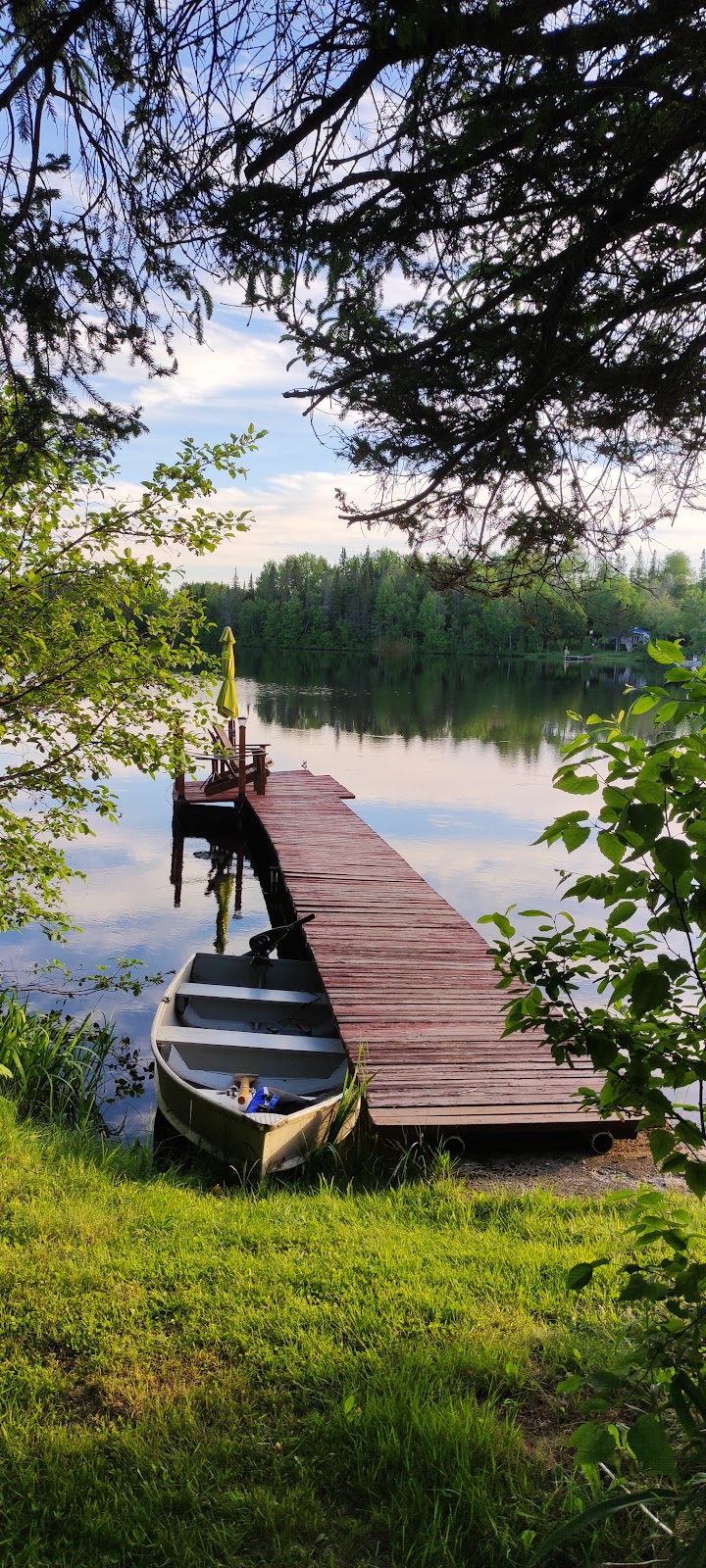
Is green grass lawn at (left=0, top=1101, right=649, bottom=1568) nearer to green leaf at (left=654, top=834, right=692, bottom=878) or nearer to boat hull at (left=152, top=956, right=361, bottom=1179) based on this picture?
boat hull at (left=152, top=956, right=361, bottom=1179)

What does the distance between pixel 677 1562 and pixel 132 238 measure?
3.60 metres

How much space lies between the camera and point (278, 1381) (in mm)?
3139

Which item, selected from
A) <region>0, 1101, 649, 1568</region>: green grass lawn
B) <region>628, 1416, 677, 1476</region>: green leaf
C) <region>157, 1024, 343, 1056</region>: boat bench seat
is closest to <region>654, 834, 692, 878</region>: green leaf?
<region>628, 1416, 677, 1476</region>: green leaf

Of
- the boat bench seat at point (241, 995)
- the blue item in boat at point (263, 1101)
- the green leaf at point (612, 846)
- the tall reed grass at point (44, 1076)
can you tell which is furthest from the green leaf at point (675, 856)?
the boat bench seat at point (241, 995)

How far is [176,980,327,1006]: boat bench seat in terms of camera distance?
852 centimetres

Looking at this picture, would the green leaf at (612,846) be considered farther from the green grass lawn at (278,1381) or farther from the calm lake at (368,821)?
the calm lake at (368,821)

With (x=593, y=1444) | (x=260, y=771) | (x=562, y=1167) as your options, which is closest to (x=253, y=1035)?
(x=562, y=1167)

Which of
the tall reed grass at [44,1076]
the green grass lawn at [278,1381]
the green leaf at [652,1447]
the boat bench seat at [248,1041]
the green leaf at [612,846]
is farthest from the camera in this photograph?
the boat bench seat at [248,1041]

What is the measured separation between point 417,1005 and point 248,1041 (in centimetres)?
151

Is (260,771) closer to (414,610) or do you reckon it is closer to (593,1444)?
(593,1444)

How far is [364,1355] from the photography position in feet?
10.7

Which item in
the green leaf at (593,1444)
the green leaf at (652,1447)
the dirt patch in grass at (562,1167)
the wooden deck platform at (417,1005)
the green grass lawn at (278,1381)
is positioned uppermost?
the green leaf at (652,1447)

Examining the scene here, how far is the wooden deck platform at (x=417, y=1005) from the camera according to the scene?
630 centimetres

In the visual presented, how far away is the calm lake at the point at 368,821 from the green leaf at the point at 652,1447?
6.78 metres
